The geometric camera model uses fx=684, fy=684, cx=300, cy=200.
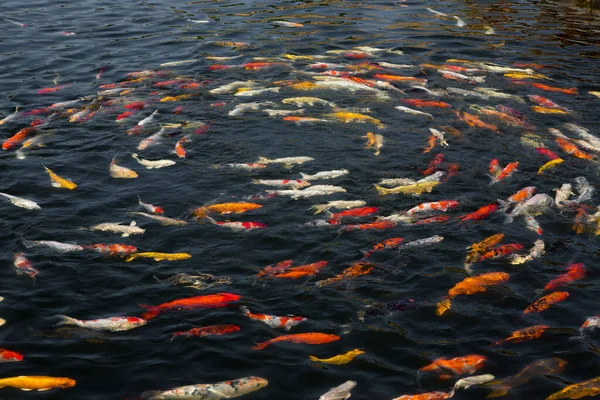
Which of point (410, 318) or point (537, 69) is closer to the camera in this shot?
point (410, 318)

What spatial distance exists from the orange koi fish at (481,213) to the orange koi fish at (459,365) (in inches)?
130

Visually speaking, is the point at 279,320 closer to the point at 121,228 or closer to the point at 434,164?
the point at 121,228

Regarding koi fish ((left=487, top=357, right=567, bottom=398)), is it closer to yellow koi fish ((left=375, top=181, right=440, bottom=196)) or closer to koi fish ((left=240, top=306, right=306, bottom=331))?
koi fish ((left=240, top=306, right=306, bottom=331))

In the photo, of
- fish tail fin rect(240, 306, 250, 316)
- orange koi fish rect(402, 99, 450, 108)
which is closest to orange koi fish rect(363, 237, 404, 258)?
fish tail fin rect(240, 306, 250, 316)

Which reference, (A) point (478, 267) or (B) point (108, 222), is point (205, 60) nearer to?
(B) point (108, 222)

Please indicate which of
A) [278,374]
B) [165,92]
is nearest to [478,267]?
[278,374]

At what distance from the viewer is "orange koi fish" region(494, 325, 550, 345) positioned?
832 cm

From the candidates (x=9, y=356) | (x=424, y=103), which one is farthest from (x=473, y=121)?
(x=9, y=356)

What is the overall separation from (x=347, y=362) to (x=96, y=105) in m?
9.45

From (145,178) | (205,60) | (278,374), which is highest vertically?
(205,60)

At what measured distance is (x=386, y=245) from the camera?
10.1 metres

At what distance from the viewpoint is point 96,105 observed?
590 inches

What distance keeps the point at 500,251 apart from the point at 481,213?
1.07 m

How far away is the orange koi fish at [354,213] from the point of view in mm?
10853
